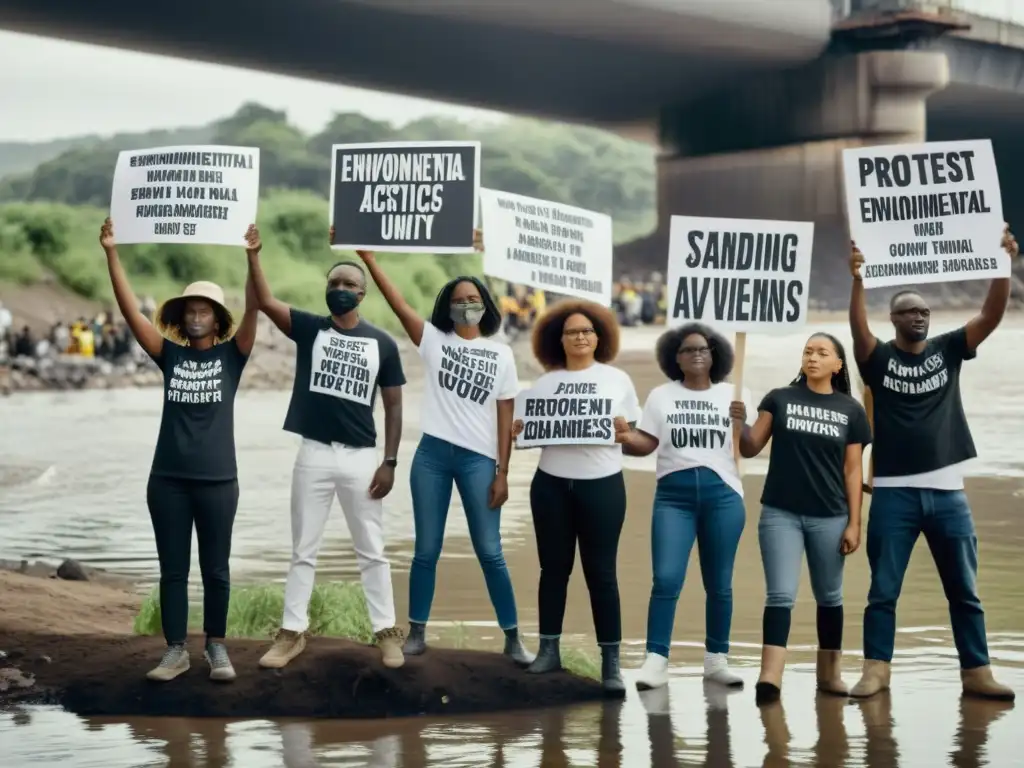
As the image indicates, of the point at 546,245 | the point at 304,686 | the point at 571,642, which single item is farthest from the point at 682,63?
the point at 304,686

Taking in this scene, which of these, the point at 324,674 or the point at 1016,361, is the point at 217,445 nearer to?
the point at 324,674

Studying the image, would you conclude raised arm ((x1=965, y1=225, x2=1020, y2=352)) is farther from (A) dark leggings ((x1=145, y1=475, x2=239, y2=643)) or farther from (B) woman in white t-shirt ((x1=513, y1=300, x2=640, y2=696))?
(A) dark leggings ((x1=145, y1=475, x2=239, y2=643))

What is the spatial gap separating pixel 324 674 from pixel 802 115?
49425mm

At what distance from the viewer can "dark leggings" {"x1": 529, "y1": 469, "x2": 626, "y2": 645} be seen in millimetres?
8758

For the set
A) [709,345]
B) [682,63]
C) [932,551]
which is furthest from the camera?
[682,63]

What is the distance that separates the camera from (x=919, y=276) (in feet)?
31.2

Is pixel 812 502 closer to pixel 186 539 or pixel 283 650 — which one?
pixel 283 650

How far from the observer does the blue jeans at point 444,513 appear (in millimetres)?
8883

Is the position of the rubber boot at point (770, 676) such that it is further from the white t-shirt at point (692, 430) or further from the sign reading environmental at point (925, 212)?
the sign reading environmental at point (925, 212)

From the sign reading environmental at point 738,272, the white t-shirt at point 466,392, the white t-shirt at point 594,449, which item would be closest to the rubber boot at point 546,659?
the white t-shirt at point 594,449

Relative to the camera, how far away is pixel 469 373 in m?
8.89

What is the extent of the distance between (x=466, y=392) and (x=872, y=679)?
2.39 m

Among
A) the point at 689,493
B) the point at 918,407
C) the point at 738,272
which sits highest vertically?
the point at 738,272

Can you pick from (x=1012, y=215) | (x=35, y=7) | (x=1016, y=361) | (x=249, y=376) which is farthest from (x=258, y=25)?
(x=1012, y=215)
